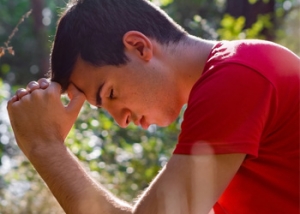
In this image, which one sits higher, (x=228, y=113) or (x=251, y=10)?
(x=228, y=113)

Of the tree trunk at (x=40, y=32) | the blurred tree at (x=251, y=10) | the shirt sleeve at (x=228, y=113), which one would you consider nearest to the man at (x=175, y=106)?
the shirt sleeve at (x=228, y=113)

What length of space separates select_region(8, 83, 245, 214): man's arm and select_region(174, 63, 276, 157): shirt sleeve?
29 millimetres

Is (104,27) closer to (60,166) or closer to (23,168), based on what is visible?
(60,166)

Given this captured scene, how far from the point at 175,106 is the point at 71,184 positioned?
1.37 ft

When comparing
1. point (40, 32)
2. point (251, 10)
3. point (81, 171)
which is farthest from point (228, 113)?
point (40, 32)

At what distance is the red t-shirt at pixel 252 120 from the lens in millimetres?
1585

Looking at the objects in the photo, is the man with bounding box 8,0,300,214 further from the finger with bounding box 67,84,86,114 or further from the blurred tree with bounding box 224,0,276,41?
the blurred tree with bounding box 224,0,276,41

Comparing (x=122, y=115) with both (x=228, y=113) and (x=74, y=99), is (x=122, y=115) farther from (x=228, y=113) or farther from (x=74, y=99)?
(x=228, y=113)

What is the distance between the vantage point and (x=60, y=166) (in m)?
1.85

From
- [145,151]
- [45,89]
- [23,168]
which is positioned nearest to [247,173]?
[45,89]

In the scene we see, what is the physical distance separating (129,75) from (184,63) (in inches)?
6.8

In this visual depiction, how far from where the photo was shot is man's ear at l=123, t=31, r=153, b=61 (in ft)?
6.44

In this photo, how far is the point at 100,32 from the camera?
6.64 ft

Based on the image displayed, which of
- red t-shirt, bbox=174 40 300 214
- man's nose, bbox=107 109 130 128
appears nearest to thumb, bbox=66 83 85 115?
man's nose, bbox=107 109 130 128
